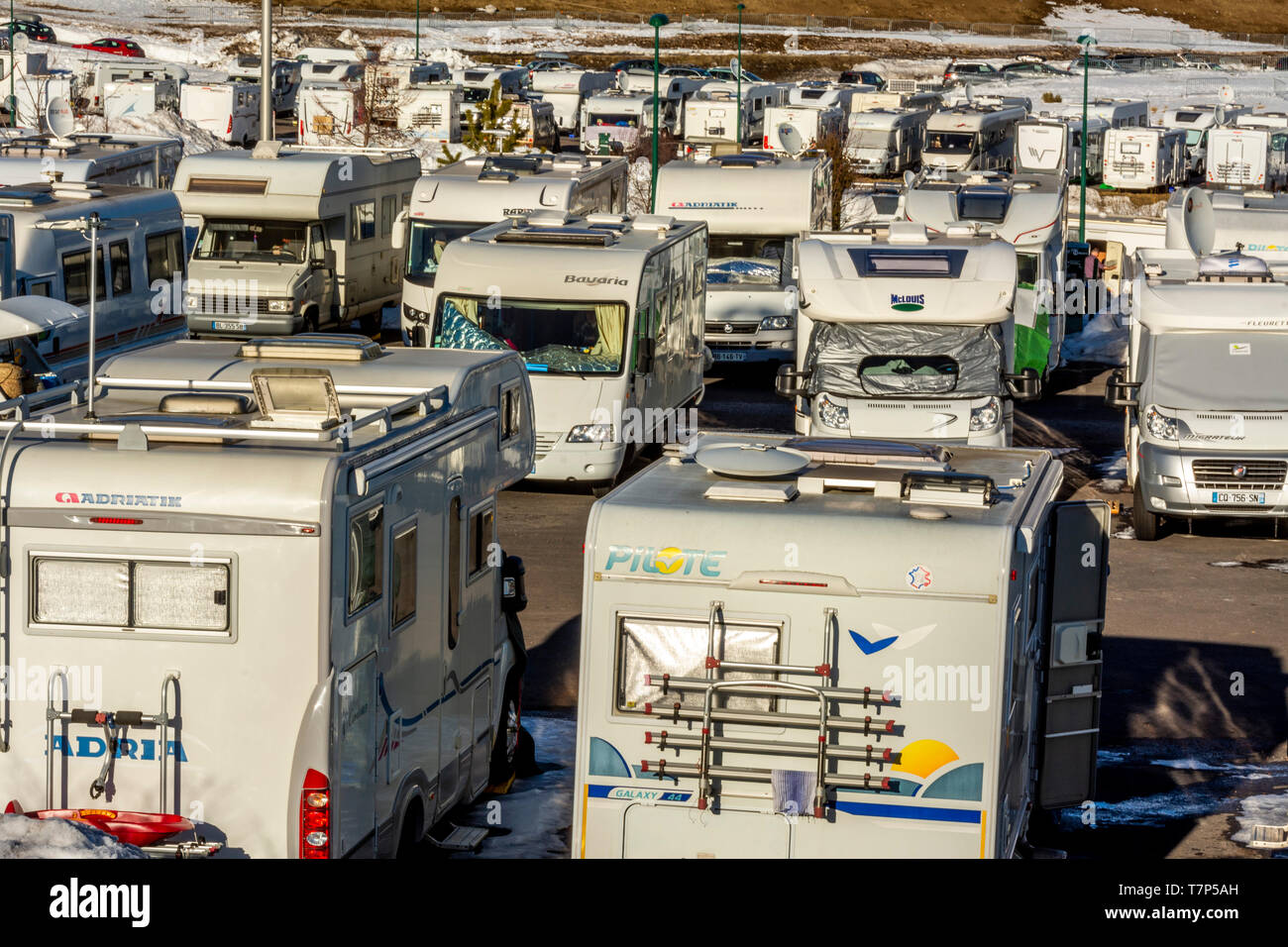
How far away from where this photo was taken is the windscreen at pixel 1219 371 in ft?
62.4

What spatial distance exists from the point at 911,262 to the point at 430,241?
832 cm

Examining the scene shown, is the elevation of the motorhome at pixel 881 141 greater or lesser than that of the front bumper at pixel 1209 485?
greater

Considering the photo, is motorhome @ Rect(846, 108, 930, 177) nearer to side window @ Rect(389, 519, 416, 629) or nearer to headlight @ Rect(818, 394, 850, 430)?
headlight @ Rect(818, 394, 850, 430)

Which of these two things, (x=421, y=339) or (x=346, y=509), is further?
(x=421, y=339)

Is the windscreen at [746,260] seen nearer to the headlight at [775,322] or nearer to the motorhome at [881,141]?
the headlight at [775,322]

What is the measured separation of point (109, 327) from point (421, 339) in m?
3.60

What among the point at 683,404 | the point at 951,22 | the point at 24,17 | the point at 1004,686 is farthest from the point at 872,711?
the point at 951,22

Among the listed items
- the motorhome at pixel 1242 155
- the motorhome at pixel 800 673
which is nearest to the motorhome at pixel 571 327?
the motorhome at pixel 800 673

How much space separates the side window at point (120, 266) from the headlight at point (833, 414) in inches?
340

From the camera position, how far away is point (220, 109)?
52.2 metres

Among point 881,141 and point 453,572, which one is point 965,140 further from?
point 453,572

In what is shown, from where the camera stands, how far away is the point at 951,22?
105 m

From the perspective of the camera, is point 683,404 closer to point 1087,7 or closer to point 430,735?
point 430,735

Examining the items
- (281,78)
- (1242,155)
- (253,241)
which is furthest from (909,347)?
(281,78)
